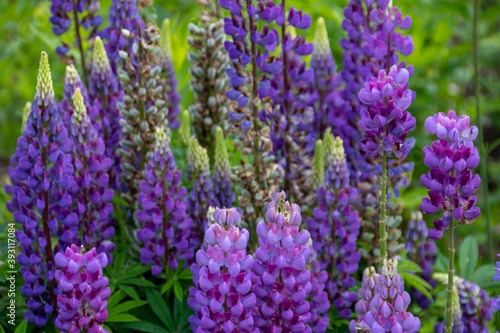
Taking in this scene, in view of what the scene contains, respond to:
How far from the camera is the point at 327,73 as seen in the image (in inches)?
142

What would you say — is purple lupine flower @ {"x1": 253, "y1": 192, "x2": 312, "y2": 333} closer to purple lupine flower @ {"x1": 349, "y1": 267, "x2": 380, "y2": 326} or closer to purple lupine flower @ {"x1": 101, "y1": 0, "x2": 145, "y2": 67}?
purple lupine flower @ {"x1": 349, "y1": 267, "x2": 380, "y2": 326}

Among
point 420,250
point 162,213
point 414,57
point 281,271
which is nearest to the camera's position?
Result: point 281,271

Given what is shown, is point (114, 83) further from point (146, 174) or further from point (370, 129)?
point (370, 129)

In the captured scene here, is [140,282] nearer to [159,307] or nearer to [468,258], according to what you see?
[159,307]

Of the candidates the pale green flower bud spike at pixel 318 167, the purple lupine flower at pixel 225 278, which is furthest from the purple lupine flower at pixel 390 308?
the pale green flower bud spike at pixel 318 167

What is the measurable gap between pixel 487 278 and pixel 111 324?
159 cm

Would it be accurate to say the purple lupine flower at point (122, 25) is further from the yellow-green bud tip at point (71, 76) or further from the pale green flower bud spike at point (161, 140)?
the pale green flower bud spike at point (161, 140)

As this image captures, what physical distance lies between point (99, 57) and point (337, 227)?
119 cm

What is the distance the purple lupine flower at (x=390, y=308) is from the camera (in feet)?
7.61

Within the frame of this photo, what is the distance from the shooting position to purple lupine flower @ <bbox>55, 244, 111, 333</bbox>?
2.54 meters

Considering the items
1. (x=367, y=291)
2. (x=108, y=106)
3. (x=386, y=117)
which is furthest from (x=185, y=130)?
(x=367, y=291)

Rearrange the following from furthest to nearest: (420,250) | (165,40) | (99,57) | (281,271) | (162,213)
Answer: (165,40)
(420,250)
(99,57)
(162,213)
(281,271)

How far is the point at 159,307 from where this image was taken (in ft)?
10.6

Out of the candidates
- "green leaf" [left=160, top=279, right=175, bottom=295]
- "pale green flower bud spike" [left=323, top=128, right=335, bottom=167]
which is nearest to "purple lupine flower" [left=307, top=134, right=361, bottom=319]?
"pale green flower bud spike" [left=323, top=128, right=335, bottom=167]
